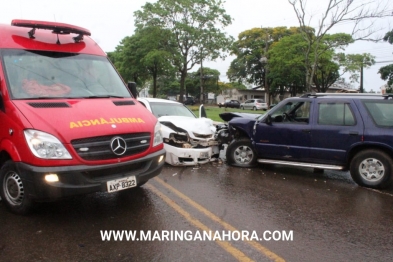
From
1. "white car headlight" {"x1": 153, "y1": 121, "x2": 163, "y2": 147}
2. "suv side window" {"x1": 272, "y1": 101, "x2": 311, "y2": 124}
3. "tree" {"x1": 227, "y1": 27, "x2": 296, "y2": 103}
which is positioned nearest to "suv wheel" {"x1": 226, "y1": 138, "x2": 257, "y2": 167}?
"suv side window" {"x1": 272, "y1": 101, "x2": 311, "y2": 124}

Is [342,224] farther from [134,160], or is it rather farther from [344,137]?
[134,160]

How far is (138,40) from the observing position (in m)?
38.5

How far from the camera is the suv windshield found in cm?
462

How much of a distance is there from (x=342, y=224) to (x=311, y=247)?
0.98m

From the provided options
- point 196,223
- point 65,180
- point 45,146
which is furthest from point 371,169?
point 45,146

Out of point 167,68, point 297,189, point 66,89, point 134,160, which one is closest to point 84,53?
point 66,89

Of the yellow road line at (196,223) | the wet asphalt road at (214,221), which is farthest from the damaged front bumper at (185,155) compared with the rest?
the yellow road line at (196,223)

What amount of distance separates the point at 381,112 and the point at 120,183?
493 cm

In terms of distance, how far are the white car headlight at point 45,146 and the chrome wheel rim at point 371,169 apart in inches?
203

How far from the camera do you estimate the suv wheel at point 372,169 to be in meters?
6.07

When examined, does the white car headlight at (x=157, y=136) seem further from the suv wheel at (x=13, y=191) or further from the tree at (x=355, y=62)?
the tree at (x=355, y=62)

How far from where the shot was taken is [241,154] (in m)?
7.89

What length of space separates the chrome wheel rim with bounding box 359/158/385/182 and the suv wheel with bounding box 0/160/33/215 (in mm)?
5554

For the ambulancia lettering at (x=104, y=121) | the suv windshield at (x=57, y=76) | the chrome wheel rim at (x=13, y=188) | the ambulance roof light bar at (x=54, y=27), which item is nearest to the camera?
the ambulancia lettering at (x=104, y=121)
